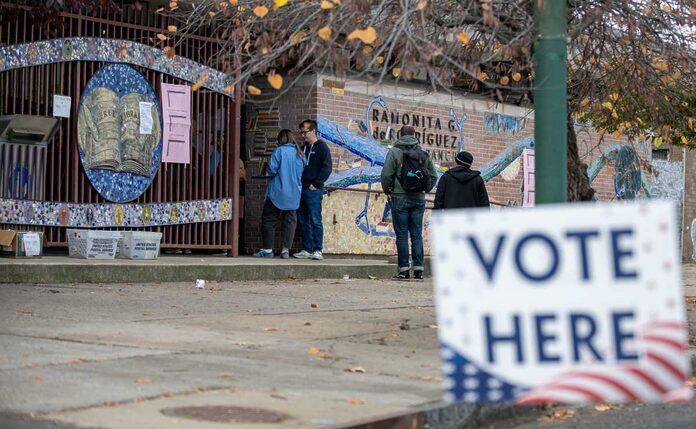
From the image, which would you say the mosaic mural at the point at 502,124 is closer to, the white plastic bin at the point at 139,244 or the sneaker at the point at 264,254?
the sneaker at the point at 264,254

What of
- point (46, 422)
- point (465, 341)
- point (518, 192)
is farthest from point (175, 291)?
point (518, 192)

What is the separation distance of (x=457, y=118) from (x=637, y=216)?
17070 millimetres

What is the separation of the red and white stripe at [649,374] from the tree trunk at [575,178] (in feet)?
20.2

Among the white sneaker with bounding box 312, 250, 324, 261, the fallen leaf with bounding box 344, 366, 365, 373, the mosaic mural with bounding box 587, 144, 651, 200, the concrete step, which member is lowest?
the fallen leaf with bounding box 344, 366, 365, 373

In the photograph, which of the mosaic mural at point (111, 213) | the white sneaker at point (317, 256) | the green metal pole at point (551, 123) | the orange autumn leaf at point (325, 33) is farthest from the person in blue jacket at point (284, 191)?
the orange autumn leaf at point (325, 33)

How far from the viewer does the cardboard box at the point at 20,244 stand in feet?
43.0

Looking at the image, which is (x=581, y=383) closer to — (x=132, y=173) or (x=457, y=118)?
(x=132, y=173)

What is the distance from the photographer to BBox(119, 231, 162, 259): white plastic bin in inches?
569

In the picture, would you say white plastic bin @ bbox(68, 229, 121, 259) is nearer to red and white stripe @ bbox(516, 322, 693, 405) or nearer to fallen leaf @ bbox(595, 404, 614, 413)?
fallen leaf @ bbox(595, 404, 614, 413)

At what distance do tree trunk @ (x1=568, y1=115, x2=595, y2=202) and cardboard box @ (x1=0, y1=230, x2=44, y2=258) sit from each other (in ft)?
20.7

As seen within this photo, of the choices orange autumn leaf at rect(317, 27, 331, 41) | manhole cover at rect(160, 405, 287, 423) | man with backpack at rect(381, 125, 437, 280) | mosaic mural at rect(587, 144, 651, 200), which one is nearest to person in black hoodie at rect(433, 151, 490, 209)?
man with backpack at rect(381, 125, 437, 280)

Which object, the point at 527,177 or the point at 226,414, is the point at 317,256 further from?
the point at 226,414

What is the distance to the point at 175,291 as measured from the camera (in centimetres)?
1262

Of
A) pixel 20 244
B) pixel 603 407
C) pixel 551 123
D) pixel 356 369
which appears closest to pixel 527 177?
pixel 20 244
